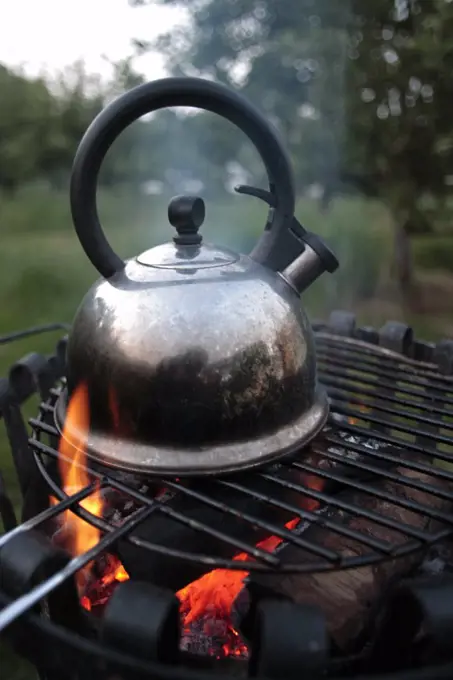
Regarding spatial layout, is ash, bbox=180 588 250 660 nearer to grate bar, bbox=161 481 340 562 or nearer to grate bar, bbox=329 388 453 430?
grate bar, bbox=161 481 340 562

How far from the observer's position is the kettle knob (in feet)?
4.66

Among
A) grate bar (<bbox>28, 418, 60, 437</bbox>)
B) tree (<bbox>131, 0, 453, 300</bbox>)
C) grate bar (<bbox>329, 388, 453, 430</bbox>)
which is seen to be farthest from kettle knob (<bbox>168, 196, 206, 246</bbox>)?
tree (<bbox>131, 0, 453, 300</bbox>)

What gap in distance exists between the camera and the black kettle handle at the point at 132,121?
1.30 m

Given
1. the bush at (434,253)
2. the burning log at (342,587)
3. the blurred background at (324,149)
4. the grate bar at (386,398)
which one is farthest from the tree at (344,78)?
the burning log at (342,587)

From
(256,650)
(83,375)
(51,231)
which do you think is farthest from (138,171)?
(256,650)

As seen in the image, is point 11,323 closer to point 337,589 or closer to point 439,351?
point 439,351

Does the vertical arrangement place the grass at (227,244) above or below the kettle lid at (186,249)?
below

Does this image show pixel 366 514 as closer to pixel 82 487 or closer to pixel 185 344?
pixel 185 344

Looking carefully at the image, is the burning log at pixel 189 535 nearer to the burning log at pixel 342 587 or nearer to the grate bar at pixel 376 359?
the burning log at pixel 342 587

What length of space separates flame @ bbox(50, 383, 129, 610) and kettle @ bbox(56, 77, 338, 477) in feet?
0.07

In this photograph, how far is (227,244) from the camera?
16.2 feet

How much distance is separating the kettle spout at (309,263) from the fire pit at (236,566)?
0.39 m

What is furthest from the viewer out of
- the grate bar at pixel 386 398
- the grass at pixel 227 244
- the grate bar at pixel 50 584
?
the grass at pixel 227 244

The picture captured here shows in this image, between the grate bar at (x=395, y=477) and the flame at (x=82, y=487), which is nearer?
the grate bar at (x=395, y=477)
